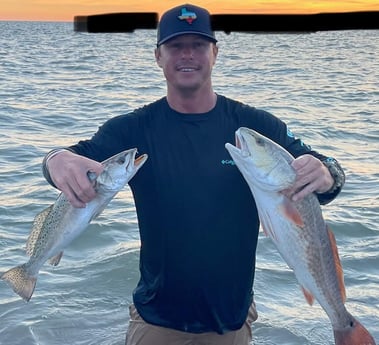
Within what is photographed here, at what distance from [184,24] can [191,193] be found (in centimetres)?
91

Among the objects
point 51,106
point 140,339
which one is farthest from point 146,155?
point 51,106

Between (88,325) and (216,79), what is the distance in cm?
2006

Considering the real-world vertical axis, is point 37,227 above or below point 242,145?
below

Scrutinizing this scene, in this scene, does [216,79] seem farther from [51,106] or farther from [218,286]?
[218,286]

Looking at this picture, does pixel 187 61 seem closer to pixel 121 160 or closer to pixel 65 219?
pixel 121 160

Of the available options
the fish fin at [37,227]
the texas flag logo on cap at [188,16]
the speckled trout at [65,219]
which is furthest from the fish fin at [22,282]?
the texas flag logo on cap at [188,16]

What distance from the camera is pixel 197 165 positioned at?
151 inches

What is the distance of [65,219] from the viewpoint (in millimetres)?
3713

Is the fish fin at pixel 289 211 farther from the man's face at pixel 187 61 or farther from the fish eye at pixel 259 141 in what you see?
the man's face at pixel 187 61

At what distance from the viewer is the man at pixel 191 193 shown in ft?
12.5

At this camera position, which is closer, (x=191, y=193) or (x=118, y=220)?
(x=191, y=193)

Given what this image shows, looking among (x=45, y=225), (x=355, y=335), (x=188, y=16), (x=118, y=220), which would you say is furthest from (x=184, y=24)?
(x=118, y=220)

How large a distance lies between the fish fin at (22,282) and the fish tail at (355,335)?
1675mm

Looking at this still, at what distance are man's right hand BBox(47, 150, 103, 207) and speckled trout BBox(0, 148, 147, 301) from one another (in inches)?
1.4
